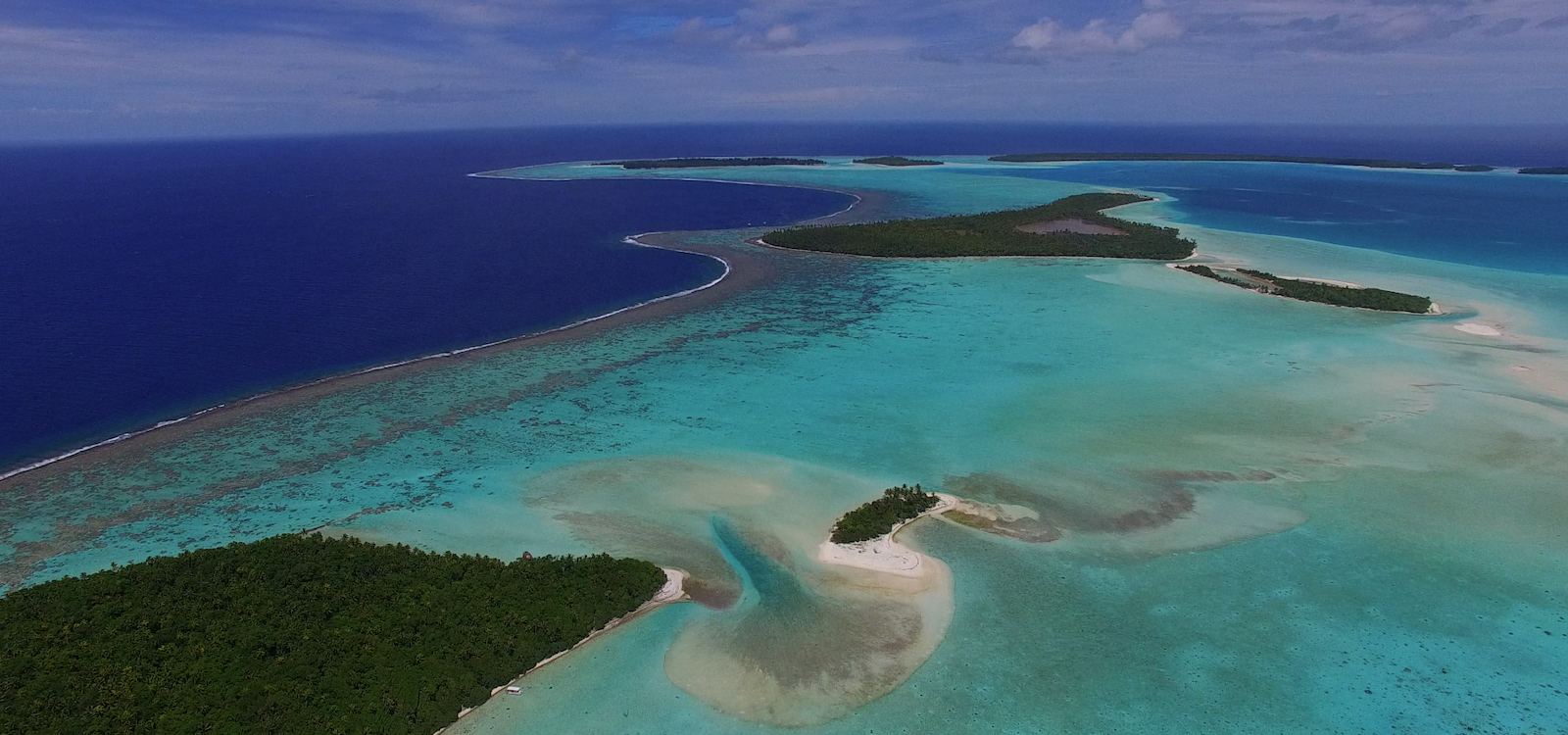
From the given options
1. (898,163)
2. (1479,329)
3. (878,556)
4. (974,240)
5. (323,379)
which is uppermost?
(898,163)

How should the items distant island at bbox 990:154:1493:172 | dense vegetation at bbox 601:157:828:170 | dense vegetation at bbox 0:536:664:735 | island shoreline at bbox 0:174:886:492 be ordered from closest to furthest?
dense vegetation at bbox 0:536:664:735
island shoreline at bbox 0:174:886:492
dense vegetation at bbox 601:157:828:170
distant island at bbox 990:154:1493:172

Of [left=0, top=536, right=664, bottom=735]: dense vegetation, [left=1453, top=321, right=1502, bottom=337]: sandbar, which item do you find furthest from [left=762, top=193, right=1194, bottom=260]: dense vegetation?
[left=0, top=536, right=664, bottom=735]: dense vegetation

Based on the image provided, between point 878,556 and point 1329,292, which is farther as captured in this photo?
point 1329,292

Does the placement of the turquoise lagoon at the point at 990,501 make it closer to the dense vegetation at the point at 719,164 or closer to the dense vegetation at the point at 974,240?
the dense vegetation at the point at 974,240

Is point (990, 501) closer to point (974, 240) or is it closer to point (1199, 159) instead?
point (974, 240)

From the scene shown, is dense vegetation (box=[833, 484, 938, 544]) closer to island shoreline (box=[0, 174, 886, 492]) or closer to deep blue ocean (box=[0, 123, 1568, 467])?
island shoreline (box=[0, 174, 886, 492])

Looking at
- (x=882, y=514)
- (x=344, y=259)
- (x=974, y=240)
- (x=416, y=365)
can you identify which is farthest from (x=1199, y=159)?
(x=882, y=514)

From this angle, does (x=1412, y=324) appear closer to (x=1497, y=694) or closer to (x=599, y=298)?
(x=1497, y=694)
